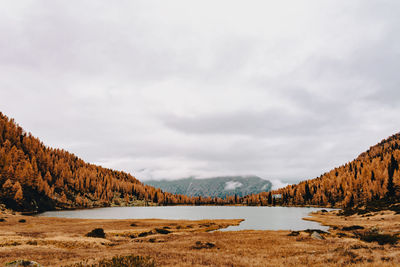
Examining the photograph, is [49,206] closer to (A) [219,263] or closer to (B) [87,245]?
(B) [87,245]

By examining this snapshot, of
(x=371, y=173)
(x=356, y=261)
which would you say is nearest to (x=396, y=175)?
(x=371, y=173)

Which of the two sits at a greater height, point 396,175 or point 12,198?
point 396,175

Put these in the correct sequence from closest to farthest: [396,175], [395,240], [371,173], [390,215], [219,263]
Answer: [219,263]
[395,240]
[390,215]
[396,175]
[371,173]

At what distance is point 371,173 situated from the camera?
159250 millimetres

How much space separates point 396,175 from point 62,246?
14850 centimetres

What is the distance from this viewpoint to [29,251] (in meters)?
31.2

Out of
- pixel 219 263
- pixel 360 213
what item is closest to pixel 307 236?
pixel 219 263

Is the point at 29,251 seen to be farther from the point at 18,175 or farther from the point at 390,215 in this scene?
the point at 18,175

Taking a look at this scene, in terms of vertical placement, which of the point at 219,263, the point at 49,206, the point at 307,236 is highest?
the point at 219,263

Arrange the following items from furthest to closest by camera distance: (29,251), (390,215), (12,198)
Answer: (12,198)
(390,215)
(29,251)

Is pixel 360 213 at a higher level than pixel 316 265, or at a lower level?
lower

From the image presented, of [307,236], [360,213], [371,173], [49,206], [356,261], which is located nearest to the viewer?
[356,261]

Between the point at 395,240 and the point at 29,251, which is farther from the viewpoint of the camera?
the point at 395,240

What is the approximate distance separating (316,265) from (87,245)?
3453 centimetres
